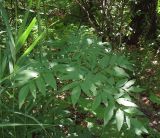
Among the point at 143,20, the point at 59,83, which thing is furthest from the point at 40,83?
the point at 143,20

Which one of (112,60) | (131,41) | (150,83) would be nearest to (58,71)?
(112,60)

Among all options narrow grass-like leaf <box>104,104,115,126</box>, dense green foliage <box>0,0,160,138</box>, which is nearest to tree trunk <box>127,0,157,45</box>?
dense green foliage <box>0,0,160,138</box>

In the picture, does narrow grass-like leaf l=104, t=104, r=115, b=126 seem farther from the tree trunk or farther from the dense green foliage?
the tree trunk

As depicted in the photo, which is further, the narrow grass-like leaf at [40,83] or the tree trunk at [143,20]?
the tree trunk at [143,20]

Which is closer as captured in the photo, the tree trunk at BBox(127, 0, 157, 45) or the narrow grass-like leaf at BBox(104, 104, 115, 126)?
the narrow grass-like leaf at BBox(104, 104, 115, 126)

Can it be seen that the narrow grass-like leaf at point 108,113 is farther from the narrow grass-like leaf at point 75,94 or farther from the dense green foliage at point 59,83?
the narrow grass-like leaf at point 75,94

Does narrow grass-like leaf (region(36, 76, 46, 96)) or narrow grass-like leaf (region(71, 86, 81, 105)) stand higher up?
narrow grass-like leaf (region(36, 76, 46, 96))

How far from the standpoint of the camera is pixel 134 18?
18.4 ft

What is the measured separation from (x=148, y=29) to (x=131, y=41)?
319 mm

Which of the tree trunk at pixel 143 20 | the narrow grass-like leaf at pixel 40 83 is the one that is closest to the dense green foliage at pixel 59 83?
the narrow grass-like leaf at pixel 40 83

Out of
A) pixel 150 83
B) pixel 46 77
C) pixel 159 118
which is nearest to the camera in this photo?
pixel 46 77

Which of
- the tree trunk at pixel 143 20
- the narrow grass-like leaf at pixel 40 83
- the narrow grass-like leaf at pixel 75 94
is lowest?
the tree trunk at pixel 143 20

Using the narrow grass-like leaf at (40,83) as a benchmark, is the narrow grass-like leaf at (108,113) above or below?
below

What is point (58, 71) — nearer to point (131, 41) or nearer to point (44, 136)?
point (44, 136)
